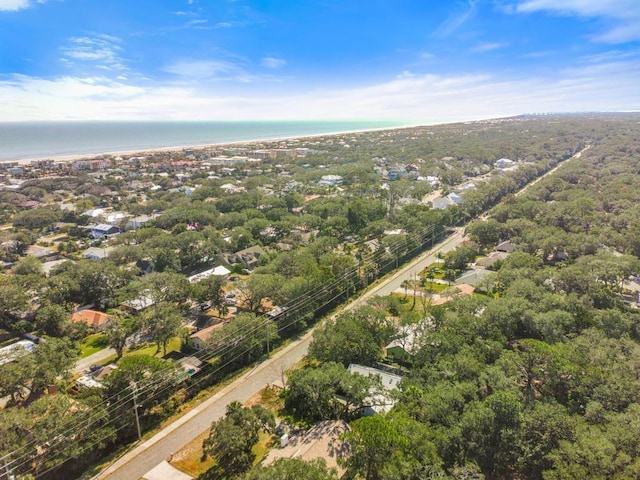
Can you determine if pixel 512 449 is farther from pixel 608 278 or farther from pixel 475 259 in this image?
pixel 475 259

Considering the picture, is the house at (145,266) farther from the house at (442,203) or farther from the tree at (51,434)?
the house at (442,203)

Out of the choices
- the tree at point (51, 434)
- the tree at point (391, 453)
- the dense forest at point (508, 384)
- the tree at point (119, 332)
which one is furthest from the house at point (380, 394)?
the tree at point (119, 332)

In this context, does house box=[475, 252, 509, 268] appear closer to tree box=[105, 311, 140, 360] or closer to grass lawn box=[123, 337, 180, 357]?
grass lawn box=[123, 337, 180, 357]

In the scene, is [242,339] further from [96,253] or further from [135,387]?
[96,253]

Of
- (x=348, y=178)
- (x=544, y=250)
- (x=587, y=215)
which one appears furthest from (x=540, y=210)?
(x=348, y=178)

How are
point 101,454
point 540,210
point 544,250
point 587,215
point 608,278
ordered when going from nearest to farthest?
point 101,454
point 608,278
point 544,250
point 587,215
point 540,210

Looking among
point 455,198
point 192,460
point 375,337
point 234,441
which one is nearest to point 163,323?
point 192,460
